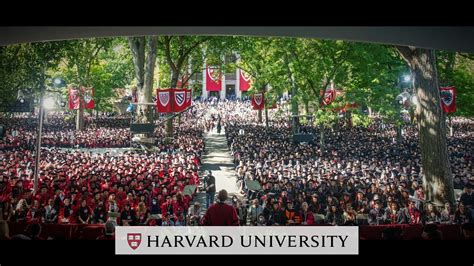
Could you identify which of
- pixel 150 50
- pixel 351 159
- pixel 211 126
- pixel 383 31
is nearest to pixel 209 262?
pixel 383 31

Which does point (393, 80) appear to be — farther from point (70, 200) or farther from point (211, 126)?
point (70, 200)

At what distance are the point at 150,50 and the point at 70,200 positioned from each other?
42.7ft

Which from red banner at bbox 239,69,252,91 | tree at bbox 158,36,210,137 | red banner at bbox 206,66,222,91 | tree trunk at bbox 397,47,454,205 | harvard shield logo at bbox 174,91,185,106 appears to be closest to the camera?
tree trunk at bbox 397,47,454,205

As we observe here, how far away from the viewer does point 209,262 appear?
666cm

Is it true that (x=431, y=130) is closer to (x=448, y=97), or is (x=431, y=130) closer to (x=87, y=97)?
(x=448, y=97)

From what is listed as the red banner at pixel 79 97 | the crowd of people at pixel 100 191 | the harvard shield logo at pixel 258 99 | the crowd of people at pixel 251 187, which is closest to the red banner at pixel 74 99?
the red banner at pixel 79 97

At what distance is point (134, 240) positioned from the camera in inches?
315

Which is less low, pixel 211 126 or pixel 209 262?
pixel 211 126

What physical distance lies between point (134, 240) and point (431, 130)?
9.46 meters

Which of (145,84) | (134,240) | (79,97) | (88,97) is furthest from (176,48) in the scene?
(134,240)

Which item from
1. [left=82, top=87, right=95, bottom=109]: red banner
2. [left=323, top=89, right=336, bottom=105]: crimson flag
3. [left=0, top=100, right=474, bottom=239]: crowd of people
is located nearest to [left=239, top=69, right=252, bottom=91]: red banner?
[left=82, top=87, right=95, bottom=109]: red banner

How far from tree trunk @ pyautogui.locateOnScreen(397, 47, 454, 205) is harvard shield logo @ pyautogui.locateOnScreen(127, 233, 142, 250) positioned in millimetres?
9043

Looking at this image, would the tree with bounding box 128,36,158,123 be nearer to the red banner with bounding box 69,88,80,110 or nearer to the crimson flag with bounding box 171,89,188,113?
the crimson flag with bounding box 171,89,188,113

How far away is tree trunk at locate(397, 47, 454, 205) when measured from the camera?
12375 millimetres
